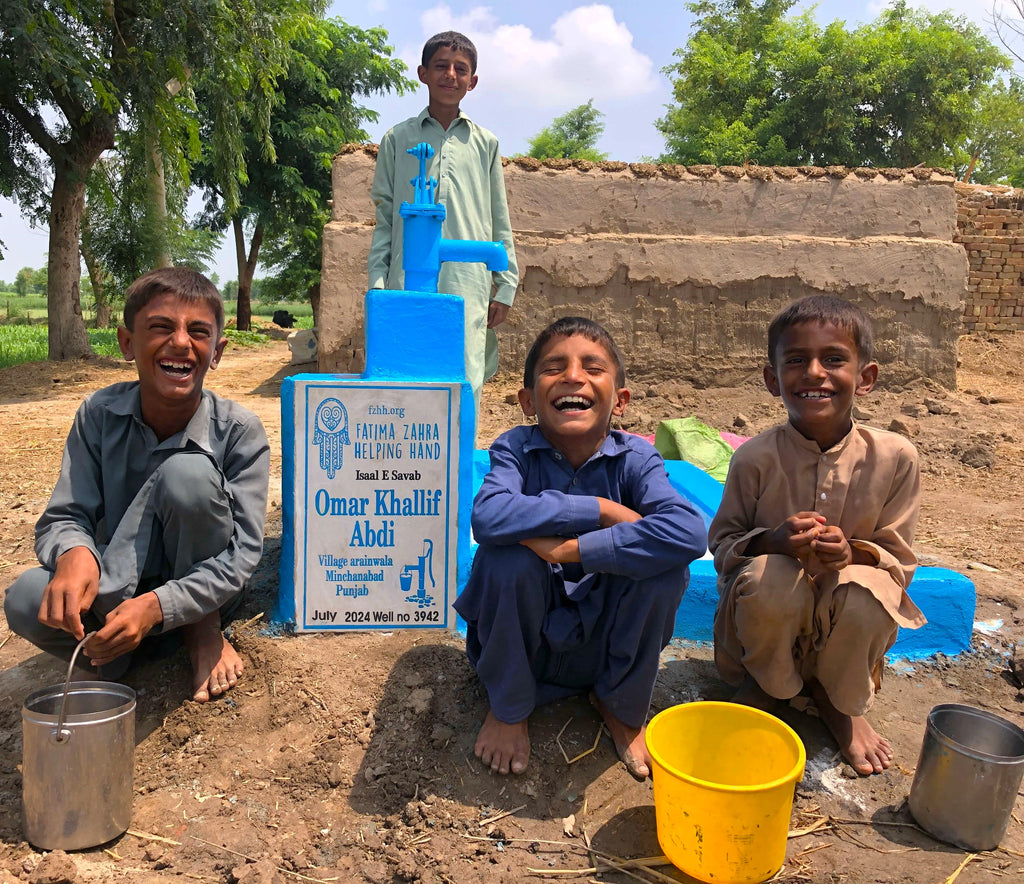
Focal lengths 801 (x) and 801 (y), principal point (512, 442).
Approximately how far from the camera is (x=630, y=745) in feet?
6.52

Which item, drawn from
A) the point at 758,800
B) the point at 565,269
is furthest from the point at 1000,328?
the point at 758,800

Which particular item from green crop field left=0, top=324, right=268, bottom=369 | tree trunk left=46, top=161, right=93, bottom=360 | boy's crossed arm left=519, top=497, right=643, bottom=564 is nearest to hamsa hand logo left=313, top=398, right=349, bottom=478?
boy's crossed arm left=519, top=497, right=643, bottom=564

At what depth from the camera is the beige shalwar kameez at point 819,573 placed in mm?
1977

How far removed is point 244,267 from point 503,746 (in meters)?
20.4

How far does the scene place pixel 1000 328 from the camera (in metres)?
8.59

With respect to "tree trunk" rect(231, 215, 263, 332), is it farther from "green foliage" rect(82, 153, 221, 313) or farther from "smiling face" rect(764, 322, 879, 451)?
"smiling face" rect(764, 322, 879, 451)

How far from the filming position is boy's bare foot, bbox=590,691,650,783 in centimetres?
194

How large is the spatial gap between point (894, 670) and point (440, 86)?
2853mm

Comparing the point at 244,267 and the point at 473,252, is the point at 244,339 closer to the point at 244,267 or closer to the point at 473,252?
the point at 244,267

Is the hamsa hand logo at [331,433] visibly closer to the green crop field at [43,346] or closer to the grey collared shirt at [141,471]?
the grey collared shirt at [141,471]

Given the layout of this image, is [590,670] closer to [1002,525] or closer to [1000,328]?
[1002,525]

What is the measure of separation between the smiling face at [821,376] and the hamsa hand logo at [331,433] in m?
1.25

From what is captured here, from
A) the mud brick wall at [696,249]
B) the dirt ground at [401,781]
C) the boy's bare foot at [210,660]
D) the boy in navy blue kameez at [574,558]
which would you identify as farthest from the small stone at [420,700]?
the mud brick wall at [696,249]

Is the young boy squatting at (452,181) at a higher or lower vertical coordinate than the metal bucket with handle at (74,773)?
higher
